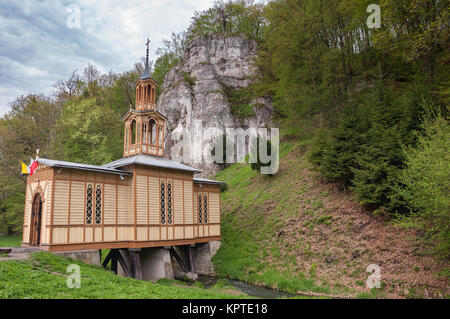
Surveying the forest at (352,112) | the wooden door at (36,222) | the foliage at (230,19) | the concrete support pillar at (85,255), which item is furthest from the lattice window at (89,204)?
the foliage at (230,19)

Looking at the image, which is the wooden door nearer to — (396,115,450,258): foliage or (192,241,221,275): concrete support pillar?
(192,241,221,275): concrete support pillar

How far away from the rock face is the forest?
3.78 metres

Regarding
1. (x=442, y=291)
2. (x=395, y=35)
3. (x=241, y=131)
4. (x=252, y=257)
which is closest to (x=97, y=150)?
(x=241, y=131)

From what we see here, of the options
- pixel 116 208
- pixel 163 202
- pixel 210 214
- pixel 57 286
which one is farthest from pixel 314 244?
pixel 57 286

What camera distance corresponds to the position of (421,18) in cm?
1869

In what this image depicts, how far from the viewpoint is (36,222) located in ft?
48.8

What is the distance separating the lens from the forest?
13.6m

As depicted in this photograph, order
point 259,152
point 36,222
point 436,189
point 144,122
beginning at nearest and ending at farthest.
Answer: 1. point 436,189
2. point 36,222
3. point 144,122
4. point 259,152

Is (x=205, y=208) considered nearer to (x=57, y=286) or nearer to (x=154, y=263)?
(x=154, y=263)

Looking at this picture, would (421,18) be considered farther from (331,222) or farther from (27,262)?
(27,262)

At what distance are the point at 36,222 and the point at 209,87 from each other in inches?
1240

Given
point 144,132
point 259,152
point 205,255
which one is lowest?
point 205,255

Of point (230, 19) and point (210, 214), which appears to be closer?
point (210, 214)

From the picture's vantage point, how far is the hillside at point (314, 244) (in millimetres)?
13297
